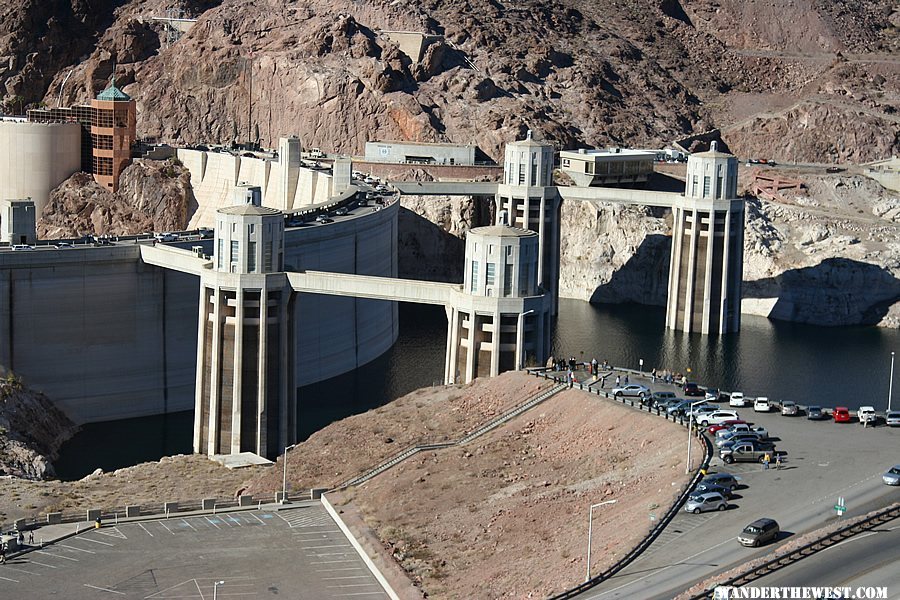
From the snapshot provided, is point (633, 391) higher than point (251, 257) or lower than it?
lower

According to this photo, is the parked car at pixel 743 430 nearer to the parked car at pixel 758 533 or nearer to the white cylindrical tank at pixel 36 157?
the parked car at pixel 758 533

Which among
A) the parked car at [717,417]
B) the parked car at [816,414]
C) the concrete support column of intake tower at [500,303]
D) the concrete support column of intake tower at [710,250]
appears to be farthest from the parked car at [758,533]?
the concrete support column of intake tower at [710,250]

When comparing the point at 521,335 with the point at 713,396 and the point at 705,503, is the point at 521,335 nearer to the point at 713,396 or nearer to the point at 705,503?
the point at 713,396

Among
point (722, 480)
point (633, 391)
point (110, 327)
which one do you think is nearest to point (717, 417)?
point (633, 391)

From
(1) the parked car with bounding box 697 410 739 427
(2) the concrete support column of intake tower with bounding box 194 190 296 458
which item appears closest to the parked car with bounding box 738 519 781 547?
(1) the parked car with bounding box 697 410 739 427

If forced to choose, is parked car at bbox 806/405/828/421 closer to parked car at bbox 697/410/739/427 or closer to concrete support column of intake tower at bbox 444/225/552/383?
parked car at bbox 697/410/739/427

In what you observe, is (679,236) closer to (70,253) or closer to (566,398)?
(70,253)
